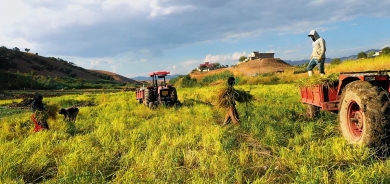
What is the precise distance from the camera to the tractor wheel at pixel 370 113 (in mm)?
3553

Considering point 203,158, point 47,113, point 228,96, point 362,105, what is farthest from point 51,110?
point 362,105

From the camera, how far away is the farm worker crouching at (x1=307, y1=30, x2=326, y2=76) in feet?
24.3

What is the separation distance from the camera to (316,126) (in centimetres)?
577

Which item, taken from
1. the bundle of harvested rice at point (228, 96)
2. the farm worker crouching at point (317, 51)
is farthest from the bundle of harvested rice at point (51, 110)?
the farm worker crouching at point (317, 51)

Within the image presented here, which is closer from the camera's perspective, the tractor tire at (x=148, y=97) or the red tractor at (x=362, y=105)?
the red tractor at (x=362, y=105)

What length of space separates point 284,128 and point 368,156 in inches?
85.4

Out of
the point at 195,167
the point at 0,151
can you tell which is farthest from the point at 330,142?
the point at 0,151

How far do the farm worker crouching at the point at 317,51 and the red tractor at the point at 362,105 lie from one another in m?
2.46

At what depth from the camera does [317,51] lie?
24.7 feet

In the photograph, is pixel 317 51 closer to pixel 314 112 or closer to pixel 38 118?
pixel 314 112

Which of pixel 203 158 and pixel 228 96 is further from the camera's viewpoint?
pixel 228 96

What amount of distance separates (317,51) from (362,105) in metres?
4.12

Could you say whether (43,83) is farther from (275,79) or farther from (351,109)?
(351,109)

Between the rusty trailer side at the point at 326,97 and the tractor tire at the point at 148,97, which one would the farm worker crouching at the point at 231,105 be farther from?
the tractor tire at the point at 148,97
